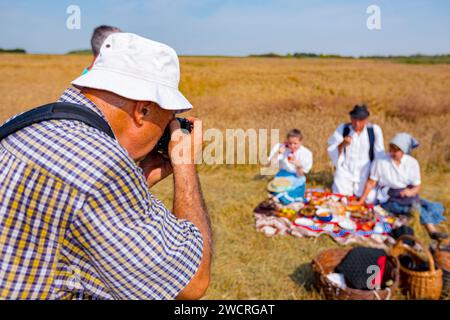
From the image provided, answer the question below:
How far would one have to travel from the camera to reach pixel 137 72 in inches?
47.3

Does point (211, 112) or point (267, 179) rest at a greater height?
point (211, 112)

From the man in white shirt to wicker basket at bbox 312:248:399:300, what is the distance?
2.11 meters

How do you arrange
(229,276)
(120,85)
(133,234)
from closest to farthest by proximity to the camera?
(133,234) < (120,85) < (229,276)

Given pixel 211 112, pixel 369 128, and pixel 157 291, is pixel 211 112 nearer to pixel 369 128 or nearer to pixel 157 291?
pixel 369 128

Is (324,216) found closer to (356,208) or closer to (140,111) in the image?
(356,208)

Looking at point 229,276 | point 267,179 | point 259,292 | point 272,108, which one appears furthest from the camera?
point 272,108

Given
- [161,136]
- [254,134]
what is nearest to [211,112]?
[254,134]

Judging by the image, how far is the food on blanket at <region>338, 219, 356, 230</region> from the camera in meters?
5.22

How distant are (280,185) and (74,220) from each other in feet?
17.6

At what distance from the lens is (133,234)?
0.99m

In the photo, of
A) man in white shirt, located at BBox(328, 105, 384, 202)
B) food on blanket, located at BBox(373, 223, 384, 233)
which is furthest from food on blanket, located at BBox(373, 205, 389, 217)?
food on blanket, located at BBox(373, 223, 384, 233)

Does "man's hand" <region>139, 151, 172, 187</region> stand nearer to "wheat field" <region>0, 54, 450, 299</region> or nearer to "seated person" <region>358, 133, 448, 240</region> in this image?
"wheat field" <region>0, 54, 450, 299</region>
